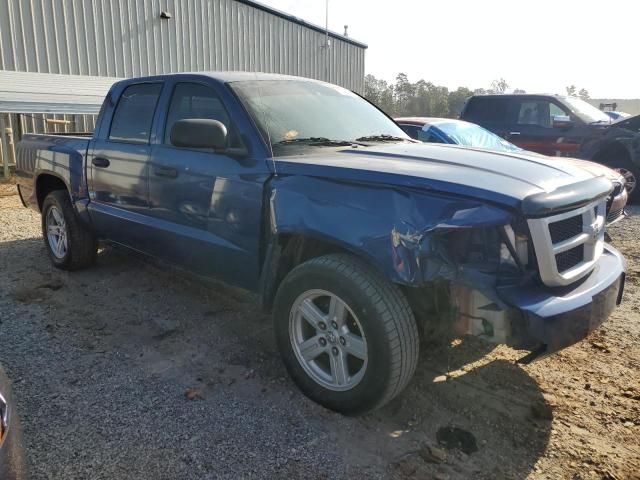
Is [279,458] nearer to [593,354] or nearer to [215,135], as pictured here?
[215,135]

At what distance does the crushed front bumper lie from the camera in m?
2.27

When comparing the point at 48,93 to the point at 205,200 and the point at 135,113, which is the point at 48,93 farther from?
the point at 205,200

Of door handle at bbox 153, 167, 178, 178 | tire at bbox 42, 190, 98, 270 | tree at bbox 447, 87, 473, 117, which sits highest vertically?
tree at bbox 447, 87, 473, 117

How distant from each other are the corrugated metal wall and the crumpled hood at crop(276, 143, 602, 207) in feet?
36.6

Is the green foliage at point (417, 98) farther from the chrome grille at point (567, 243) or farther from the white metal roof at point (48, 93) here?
the chrome grille at point (567, 243)

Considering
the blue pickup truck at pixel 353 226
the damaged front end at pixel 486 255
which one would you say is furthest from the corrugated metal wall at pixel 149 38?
the damaged front end at pixel 486 255

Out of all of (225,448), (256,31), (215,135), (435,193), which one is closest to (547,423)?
(435,193)

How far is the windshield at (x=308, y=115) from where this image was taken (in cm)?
337

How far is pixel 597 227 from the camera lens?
2.84 metres

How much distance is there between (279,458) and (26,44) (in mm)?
12238

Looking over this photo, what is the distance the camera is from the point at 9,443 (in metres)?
1.72

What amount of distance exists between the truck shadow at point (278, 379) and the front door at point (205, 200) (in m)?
0.23

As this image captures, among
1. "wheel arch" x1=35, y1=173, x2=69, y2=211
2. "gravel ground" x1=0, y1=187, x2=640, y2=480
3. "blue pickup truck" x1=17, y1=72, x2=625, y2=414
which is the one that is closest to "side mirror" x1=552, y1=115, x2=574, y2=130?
"gravel ground" x1=0, y1=187, x2=640, y2=480

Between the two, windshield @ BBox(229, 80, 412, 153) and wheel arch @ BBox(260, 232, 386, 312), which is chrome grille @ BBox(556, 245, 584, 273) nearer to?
wheel arch @ BBox(260, 232, 386, 312)
